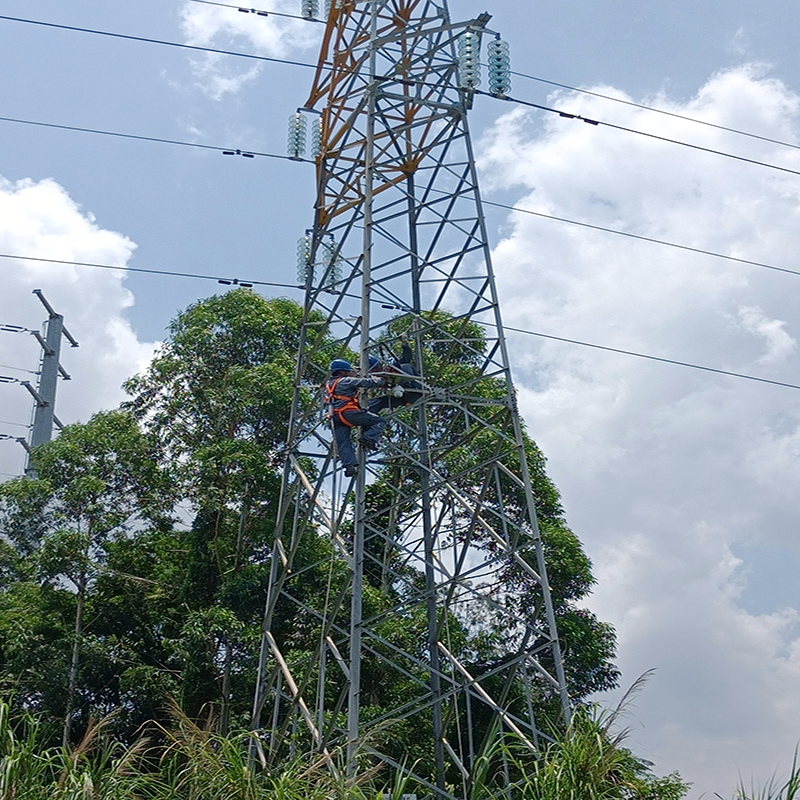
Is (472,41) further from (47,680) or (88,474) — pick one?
(47,680)

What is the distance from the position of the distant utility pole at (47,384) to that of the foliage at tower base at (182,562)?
75 cm

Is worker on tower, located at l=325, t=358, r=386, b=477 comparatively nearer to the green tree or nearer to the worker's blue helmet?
the worker's blue helmet

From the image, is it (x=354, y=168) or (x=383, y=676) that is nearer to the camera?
(x=354, y=168)

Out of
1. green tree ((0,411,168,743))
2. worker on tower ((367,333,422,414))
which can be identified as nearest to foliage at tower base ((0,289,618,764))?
green tree ((0,411,168,743))

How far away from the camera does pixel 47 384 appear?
76.6ft

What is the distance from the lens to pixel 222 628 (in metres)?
19.2

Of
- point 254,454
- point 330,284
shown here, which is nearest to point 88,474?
point 254,454

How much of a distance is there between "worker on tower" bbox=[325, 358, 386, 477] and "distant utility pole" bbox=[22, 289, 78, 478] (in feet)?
37.2

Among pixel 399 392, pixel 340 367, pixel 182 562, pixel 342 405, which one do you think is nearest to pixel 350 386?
pixel 342 405

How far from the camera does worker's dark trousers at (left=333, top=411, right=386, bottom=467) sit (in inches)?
492

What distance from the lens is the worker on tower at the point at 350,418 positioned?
12.5 metres

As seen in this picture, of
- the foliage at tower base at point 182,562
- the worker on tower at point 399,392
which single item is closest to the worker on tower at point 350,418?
the worker on tower at point 399,392

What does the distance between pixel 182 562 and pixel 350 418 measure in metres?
10.3

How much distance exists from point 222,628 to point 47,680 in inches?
133
